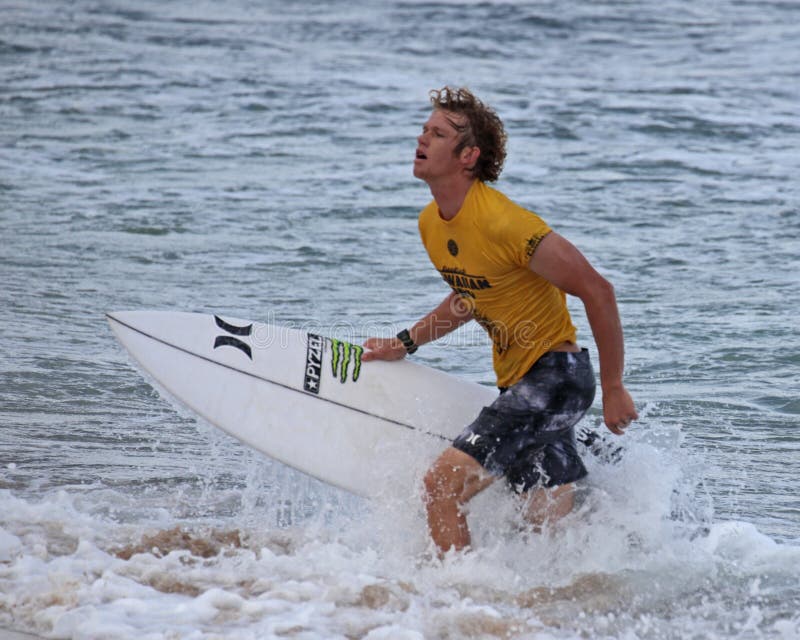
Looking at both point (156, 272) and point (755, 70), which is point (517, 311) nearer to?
point (156, 272)

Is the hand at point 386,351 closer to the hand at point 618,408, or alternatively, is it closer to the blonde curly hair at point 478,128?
the blonde curly hair at point 478,128

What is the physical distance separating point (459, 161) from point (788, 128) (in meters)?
14.0

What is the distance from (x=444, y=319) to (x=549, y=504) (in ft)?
2.80

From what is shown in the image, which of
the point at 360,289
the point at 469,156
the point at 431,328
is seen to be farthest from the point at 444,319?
the point at 360,289

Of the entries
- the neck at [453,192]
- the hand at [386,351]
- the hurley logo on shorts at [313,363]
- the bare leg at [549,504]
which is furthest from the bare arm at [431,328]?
the bare leg at [549,504]

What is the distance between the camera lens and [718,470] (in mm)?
5941

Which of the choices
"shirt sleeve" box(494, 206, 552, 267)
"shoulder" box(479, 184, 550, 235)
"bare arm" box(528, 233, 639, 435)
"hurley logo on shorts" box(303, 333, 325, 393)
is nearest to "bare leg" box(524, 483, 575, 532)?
"bare arm" box(528, 233, 639, 435)

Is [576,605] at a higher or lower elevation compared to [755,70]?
lower

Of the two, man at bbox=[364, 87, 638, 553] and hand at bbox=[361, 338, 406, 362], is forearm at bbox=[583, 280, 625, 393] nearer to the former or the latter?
man at bbox=[364, 87, 638, 553]

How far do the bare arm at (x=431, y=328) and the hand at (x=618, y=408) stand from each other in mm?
713

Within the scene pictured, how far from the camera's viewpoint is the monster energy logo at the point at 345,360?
16.7ft

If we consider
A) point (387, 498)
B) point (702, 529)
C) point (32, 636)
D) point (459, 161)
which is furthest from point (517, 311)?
point (32, 636)

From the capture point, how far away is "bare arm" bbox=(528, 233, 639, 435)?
159 inches

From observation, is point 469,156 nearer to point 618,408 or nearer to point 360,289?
point 618,408
